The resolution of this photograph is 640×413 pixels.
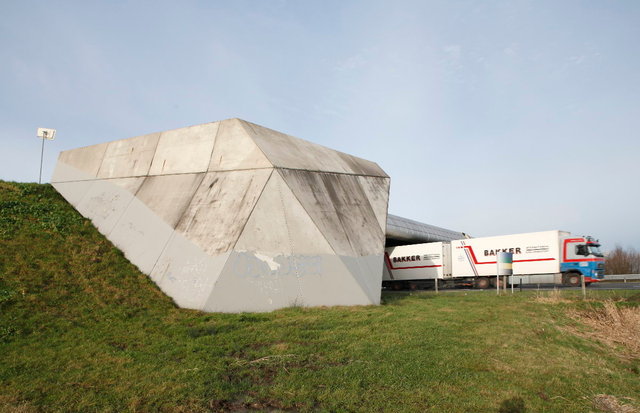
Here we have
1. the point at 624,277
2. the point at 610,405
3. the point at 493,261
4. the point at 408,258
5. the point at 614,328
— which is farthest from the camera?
the point at 624,277

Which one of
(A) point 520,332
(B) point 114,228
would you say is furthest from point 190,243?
(A) point 520,332

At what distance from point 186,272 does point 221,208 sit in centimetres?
274

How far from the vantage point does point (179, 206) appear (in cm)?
1638

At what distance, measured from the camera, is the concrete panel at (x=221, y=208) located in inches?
574

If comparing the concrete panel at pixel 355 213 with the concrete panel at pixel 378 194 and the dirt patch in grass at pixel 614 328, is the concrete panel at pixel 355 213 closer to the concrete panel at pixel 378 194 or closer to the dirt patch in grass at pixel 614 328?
the concrete panel at pixel 378 194

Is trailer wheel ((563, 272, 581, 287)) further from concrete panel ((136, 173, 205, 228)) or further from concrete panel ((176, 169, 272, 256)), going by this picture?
concrete panel ((136, 173, 205, 228))

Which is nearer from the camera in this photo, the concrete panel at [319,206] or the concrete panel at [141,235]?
the concrete panel at [141,235]

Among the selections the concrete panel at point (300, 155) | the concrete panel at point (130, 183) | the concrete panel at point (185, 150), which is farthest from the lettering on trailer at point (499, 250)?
the concrete panel at point (130, 183)

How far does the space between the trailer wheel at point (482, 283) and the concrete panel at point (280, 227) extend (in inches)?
799

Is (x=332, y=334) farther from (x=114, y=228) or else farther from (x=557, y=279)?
(x=557, y=279)

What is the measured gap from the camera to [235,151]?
683 inches

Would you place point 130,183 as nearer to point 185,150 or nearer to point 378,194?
point 185,150

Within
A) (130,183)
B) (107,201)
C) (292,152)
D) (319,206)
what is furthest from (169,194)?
(319,206)

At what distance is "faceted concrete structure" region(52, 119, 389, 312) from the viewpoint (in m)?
14.1
